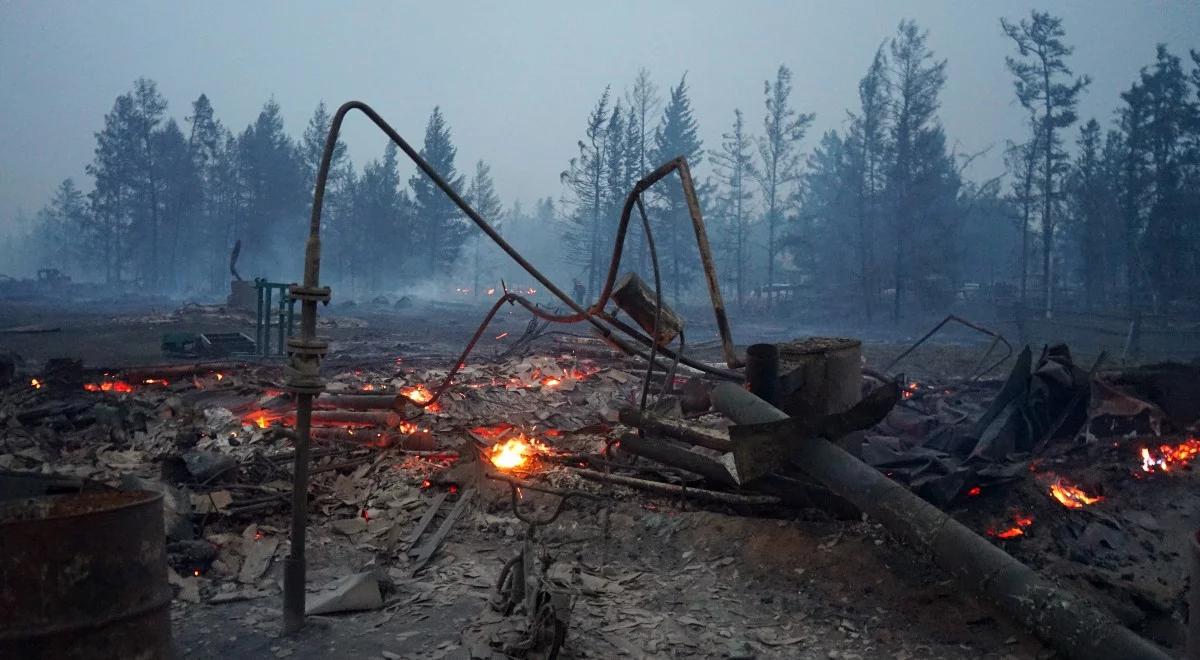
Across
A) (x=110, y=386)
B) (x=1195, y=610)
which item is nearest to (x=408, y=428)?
(x=110, y=386)

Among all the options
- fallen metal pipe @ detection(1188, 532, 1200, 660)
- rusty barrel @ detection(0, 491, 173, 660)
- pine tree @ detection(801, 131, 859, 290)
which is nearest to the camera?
fallen metal pipe @ detection(1188, 532, 1200, 660)

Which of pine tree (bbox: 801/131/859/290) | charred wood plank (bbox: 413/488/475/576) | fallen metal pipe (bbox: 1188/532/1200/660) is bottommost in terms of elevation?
charred wood plank (bbox: 413/488/475/576)

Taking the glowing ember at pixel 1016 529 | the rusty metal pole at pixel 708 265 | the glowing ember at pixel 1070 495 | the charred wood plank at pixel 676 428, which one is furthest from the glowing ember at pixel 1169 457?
the rusty metal pole at pixel 708 265

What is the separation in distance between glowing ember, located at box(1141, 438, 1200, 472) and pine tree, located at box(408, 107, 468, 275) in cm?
5876

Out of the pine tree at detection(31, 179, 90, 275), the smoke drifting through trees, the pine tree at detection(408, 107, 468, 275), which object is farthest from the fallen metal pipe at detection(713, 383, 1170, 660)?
the pine tree at detection(31, 179, 90, 275)

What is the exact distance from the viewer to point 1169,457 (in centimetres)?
792

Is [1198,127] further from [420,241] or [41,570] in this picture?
[420,241]

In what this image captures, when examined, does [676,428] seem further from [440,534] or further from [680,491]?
[440,534]

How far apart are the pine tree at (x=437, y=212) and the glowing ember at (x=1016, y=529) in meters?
59.7

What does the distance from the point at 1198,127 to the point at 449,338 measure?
133 ft

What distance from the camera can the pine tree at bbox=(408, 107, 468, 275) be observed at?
204ft

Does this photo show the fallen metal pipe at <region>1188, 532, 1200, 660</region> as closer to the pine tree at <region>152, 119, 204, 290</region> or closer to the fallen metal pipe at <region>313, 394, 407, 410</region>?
Answer: the fallen metal pipe at <region>313, 394, 407, 410</region>

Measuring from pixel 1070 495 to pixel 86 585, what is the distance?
833cm

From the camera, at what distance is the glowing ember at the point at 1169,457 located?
25.3 feet
